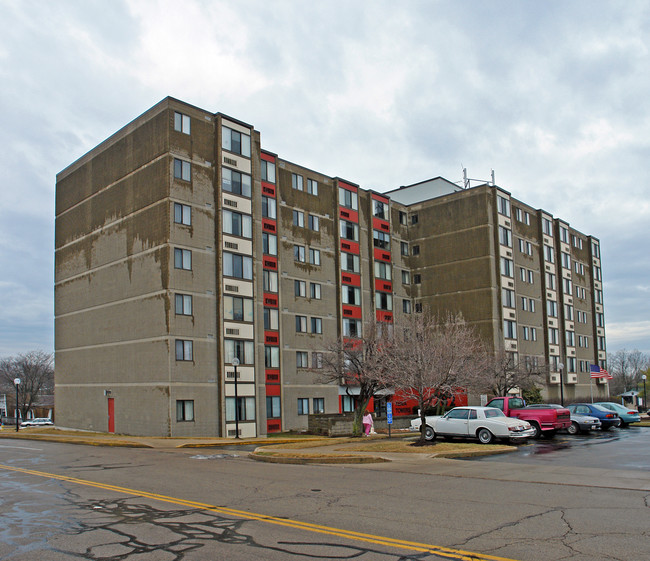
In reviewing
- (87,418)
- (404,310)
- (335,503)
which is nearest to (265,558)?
(335,503)

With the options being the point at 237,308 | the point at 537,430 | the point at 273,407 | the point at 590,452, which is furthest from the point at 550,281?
the point at 590,452

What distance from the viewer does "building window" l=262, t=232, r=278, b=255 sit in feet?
148

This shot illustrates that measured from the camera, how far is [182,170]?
38.6m

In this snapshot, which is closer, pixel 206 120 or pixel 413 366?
pixel 413 366

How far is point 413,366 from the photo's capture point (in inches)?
997

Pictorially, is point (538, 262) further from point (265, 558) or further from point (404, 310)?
point (265, 558)

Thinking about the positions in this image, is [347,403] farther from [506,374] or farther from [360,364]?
[360,364]

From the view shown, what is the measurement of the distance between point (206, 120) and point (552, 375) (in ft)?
137

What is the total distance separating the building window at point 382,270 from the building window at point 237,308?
675 inches

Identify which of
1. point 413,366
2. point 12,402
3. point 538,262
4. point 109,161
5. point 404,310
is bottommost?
point 12,402

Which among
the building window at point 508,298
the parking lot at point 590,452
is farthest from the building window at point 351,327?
the parking lot at point 590,452

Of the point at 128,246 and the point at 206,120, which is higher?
the point at 206,120

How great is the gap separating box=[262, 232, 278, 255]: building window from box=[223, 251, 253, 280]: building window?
11.5ft

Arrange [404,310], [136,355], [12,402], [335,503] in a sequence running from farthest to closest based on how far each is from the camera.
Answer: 1. [12,402]
2. [404,310]
3. [136,355]
4. [335,503]
